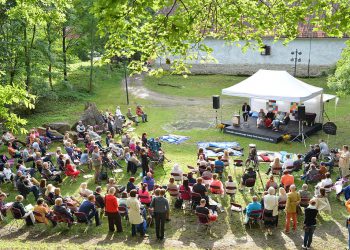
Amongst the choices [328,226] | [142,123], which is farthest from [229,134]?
[328,226]

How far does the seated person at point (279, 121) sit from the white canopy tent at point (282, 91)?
34.6 inches

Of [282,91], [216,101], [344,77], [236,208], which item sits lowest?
[236,208]

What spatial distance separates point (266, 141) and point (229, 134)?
2.13 m

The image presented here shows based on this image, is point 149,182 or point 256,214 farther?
point 149,182

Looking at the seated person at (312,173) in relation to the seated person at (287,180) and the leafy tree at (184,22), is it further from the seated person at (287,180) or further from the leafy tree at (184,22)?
the leafy tree at (184,22)

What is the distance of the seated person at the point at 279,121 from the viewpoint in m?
21.8

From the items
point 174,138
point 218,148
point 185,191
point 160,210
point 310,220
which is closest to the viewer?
point 310,220

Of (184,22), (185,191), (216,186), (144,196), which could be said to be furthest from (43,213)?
(184,22)

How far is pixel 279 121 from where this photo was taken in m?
21.9

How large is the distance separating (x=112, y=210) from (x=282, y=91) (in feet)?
41.7

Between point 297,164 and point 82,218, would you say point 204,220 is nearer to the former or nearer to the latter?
point 82,218

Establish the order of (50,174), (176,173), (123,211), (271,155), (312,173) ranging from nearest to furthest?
(123,211), (312,173), (176,173), (50,174), (271,155)

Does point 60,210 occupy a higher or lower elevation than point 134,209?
lower

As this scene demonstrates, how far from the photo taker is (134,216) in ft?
37.8
